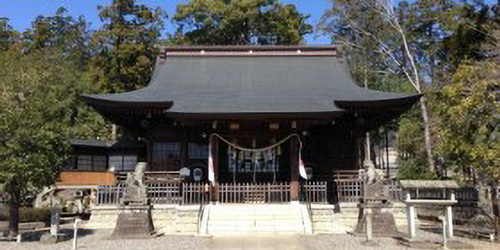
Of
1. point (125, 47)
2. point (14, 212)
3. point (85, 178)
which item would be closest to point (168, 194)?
point (14, 212)

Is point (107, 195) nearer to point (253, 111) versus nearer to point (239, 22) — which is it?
point (253, 111)

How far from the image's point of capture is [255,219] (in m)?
13.6

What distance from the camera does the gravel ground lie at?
35.0 feet

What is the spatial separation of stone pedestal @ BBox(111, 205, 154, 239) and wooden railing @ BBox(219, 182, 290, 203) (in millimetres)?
3079

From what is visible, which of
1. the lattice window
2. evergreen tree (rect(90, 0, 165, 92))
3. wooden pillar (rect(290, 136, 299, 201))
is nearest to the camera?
wooden pillar (rect(290, 136, 299, 201))

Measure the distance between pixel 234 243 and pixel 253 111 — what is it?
182 inches

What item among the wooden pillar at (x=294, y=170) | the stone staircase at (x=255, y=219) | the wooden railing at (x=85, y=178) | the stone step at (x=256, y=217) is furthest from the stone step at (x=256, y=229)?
the wooden railing at (x=85, y=178)

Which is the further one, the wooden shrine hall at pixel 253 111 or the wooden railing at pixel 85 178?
the wooden railing at pixel 85 178

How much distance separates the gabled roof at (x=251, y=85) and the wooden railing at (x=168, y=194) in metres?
2.75

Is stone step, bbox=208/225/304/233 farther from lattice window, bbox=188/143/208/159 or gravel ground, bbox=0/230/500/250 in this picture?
lattice window, bbox=188/143/208/159

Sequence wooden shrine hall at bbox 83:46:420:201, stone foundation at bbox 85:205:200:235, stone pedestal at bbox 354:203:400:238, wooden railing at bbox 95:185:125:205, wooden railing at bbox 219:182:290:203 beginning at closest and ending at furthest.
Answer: stone pedestal at bbox 354:203:400:238
stone foundation at bbox 85:205:200:235
wooden railing at bbox 219:182:290:203
wooden shrine hall at bbox 83:46:420:201
wooden railing at bbox 95:185:125:205

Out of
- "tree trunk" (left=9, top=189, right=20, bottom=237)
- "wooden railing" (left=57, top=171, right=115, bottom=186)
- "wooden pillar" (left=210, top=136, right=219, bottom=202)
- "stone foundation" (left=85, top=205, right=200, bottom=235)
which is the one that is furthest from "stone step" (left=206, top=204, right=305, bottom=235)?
"wooden railing" (left=57, top=171, right=115, bottom=186)

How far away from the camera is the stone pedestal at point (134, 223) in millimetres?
12328

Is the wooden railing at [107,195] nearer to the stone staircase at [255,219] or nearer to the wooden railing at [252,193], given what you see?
the stone staircase at [255,219]
